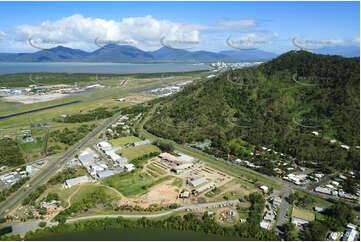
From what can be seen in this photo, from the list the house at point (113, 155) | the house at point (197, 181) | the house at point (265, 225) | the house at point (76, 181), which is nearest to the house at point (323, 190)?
the house at point (265, 225)

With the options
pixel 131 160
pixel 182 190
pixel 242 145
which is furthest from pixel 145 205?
pixel 242 145

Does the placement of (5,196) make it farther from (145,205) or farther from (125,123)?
(125,123)

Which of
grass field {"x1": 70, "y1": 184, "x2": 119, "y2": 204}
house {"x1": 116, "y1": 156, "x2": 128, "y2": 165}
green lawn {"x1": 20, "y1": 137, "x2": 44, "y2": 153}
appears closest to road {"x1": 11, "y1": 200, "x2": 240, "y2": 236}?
grass field {"x1": 70, "y1": 184, "x2": 119, "y2": 204}

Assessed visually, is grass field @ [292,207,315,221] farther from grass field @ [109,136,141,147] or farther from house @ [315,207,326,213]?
grass field @ [109,136,141,147]

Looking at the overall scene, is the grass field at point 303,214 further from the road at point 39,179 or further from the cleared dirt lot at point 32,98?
the cleared dirt lot at point 32,98

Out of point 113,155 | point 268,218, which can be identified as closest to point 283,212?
point 268,218

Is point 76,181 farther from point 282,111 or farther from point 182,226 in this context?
point 282,111
